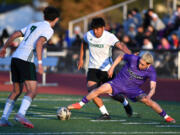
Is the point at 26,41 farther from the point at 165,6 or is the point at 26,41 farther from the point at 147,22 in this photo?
the point at 165,6

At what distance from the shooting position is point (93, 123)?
10.6m

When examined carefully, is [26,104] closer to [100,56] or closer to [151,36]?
[100,56]

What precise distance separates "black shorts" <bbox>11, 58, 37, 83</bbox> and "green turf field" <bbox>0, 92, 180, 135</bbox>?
89cm

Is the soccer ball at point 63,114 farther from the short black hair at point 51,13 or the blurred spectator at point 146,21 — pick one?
the blurred spectator at point 146,21

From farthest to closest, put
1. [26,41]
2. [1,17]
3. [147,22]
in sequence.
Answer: [1,17] → [147,22] → [26,41]

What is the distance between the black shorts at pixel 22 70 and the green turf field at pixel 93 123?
2.93ft

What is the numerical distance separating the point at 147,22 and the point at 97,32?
13.6 metres

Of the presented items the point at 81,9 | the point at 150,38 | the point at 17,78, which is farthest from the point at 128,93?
the point at 81,9

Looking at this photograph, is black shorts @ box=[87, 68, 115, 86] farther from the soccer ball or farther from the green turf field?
the soccer ball

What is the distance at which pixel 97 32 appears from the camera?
11.4m

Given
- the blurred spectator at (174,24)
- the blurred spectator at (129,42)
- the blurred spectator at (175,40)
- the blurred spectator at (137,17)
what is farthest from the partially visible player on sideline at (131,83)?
the blurred spectator at (137,17)

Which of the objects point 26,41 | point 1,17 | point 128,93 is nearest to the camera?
point 26,41

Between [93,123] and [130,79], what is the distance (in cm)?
116

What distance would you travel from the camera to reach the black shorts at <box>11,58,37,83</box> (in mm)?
9992
